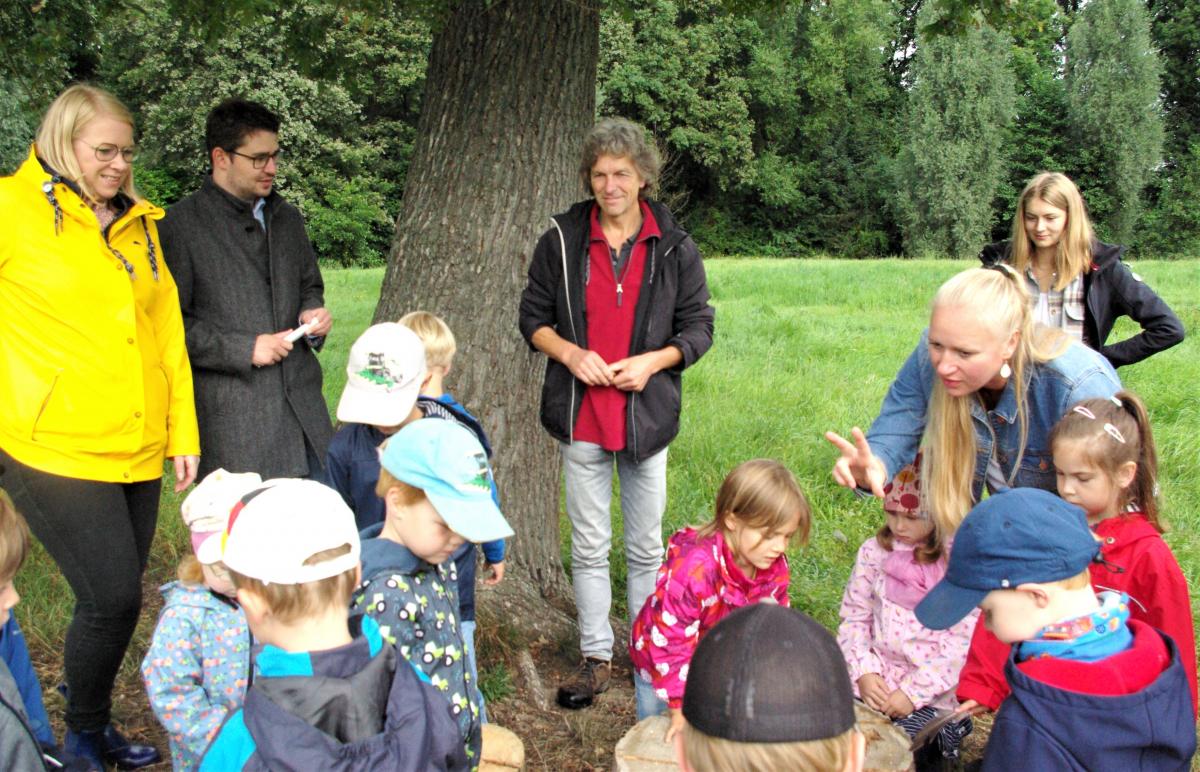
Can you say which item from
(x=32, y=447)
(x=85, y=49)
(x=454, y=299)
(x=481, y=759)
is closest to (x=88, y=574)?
(x=32, y=447)

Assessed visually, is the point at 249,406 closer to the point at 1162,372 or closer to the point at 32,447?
the point at 32,447

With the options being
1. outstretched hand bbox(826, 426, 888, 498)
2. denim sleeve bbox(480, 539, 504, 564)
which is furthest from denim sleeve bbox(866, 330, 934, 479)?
denim sleeve bbox(480, 539, 504, 564)

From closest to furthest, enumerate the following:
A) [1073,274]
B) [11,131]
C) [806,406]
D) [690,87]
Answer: [1073,274]
[806,406]
[11,131]
[690,87]

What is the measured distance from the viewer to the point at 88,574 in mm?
3141

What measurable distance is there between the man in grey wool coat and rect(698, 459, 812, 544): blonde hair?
1631mm

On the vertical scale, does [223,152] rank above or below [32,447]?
above

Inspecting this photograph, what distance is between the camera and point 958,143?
129 ft

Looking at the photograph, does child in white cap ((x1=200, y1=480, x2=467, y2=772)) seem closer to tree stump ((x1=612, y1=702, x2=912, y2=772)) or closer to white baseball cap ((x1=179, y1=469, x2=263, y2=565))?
white baseball cap ((x1=179, y1=469, x2=263, y2=565))

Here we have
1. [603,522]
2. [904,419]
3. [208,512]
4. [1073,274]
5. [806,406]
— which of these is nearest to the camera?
[208,512]

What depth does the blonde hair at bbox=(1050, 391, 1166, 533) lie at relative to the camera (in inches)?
117

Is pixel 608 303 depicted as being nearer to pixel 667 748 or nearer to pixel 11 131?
pixel 667 748

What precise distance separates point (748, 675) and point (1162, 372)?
9.17 m

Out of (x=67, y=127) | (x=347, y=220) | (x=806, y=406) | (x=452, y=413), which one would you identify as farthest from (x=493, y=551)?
(x=347, y=220)

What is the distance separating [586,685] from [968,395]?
1.88 metres
